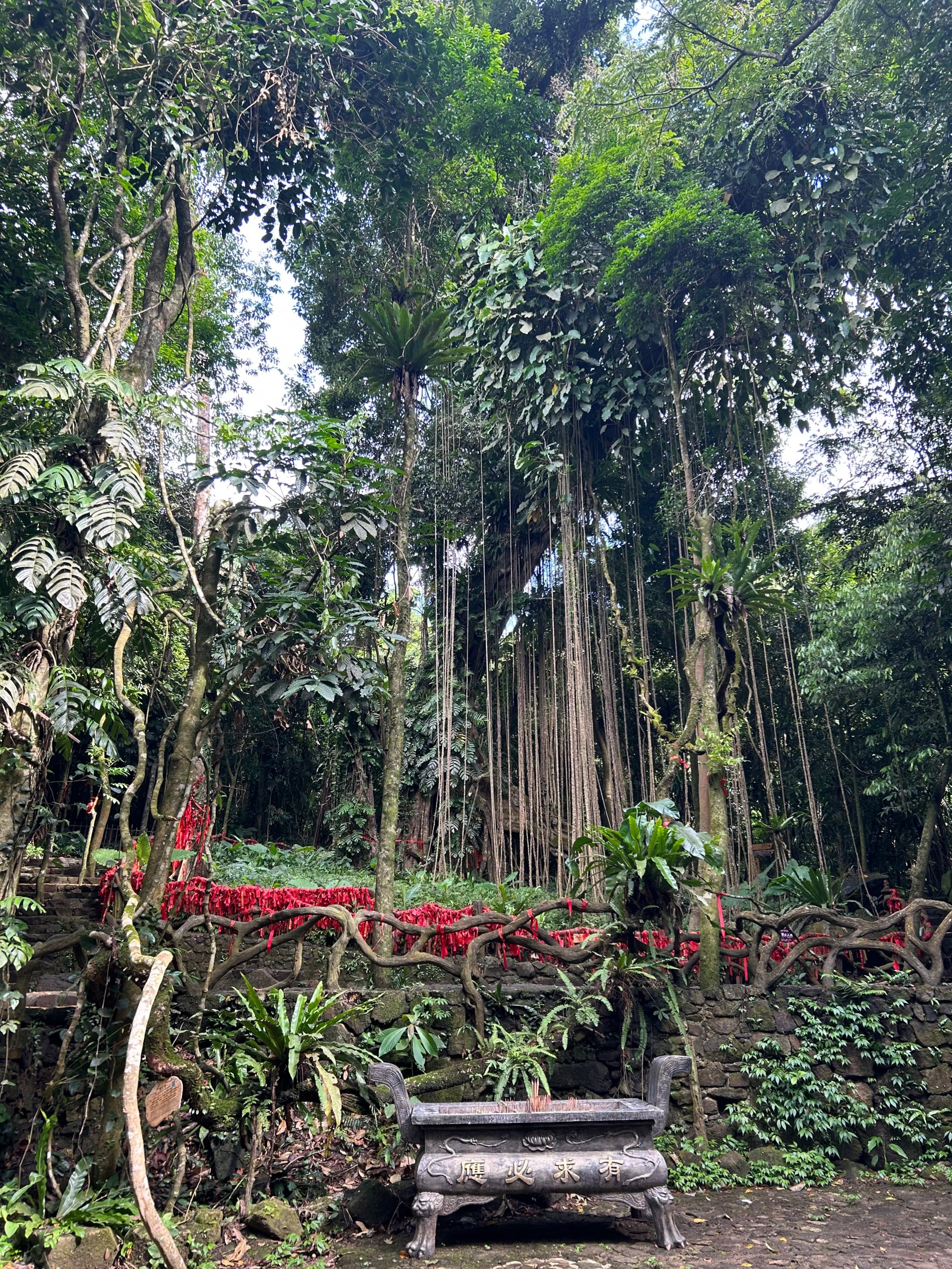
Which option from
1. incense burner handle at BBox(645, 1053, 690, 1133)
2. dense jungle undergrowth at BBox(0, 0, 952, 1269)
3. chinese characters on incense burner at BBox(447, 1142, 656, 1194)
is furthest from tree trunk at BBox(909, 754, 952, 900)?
chinese characters on incense burner at BBox(447, 1142, 656, 1194)

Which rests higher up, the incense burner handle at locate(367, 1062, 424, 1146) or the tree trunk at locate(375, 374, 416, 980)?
the tree trunk at locate(375, 374, 416, 980)

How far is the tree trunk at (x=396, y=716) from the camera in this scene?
185 inches

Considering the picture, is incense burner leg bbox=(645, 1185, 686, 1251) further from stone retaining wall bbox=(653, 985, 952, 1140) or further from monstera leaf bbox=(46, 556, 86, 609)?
monstera leaf bbox=(46, 556, 86, 609)

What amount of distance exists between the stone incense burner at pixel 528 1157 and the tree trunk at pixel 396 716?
1222 millimetres

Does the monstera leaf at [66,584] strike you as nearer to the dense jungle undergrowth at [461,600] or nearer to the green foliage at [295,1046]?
the dense jungle undergrowth at [461,600]

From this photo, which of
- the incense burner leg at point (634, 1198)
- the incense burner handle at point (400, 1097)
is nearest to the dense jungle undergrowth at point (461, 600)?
the incense burner handle at point (400, 1097)

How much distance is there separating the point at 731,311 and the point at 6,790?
20.7ft

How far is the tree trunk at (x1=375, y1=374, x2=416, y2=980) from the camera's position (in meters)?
4.69

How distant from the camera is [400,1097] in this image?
315 centimetres

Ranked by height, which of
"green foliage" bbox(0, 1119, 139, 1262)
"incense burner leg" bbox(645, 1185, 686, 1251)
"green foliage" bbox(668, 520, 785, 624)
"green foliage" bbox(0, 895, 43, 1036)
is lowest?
"incense burner leg" bbox(645, 1185, 686, 1251)

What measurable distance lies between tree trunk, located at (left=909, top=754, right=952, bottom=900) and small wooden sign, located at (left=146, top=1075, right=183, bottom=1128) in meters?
6.37

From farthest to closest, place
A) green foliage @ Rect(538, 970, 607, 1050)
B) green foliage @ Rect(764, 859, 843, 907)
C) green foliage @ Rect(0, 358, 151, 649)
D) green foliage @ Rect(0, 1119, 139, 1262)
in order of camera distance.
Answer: green foliage @ Rect(764, 859, 843, 907) → green foliage @ Rect(538, 970, 607, 1050) → green foliage @ Rect(0, 358, 151, 649) → green foliage @ Rect(0, 1119, 139, 1262)

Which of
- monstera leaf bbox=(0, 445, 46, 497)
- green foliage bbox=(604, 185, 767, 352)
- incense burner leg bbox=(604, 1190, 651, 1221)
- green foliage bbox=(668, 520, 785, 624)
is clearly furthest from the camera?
green foliage bbox=(604, 185, 767, 352)

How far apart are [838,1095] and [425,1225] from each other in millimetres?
2405
